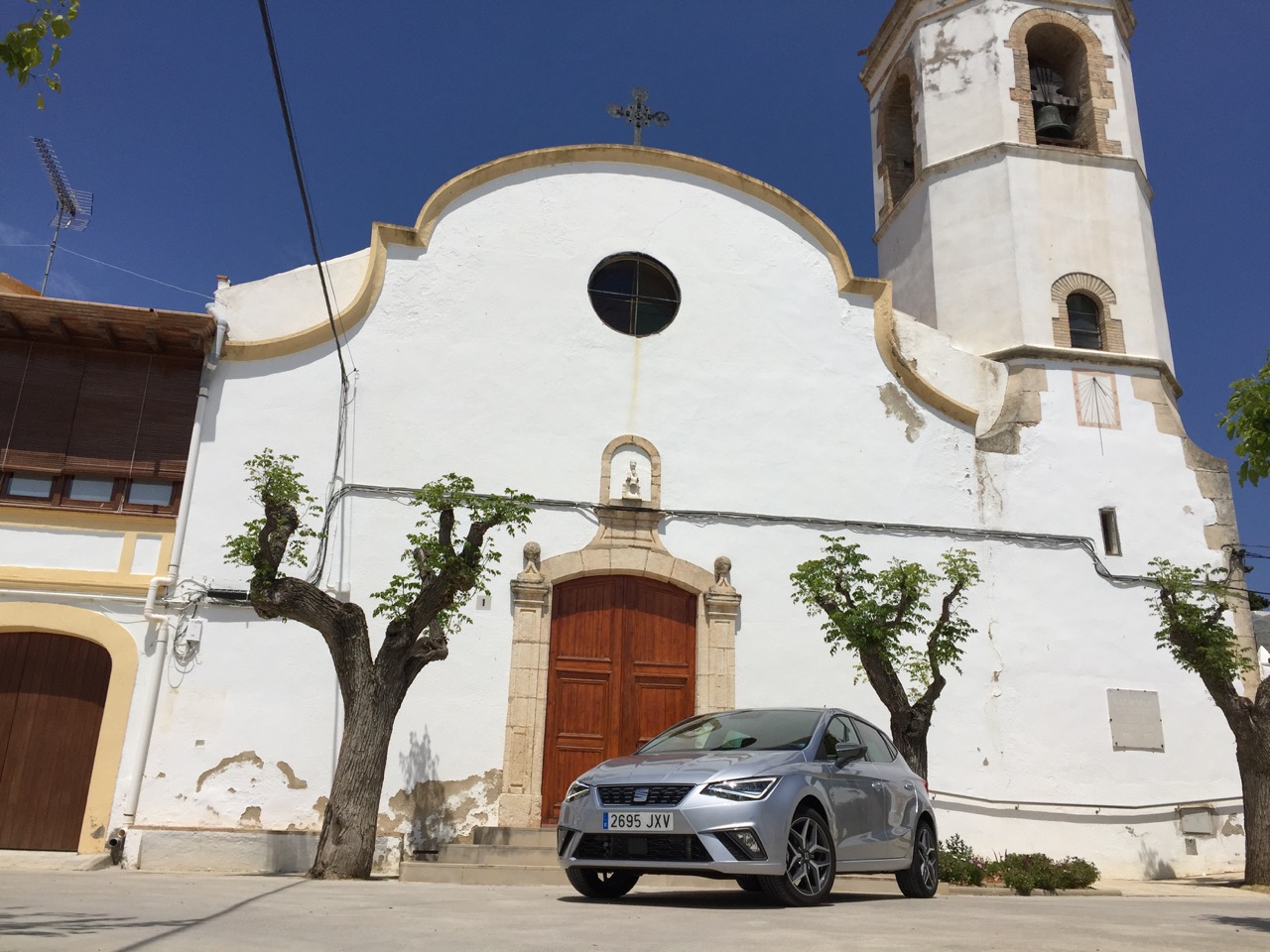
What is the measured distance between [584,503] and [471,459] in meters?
1.42

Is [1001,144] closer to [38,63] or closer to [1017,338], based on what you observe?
[1017,338]

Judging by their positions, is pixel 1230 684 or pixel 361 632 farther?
pixel 1230 684

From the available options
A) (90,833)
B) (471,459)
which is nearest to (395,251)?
(471,459)

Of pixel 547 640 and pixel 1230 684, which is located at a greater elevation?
pixel 547 640

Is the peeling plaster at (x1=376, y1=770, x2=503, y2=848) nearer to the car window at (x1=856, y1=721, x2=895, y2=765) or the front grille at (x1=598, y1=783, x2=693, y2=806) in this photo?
the car window at (x1=856, y1=721, x2=895, y2=765)

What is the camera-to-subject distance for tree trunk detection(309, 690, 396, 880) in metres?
9.02

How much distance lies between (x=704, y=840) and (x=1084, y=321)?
37.9 ft

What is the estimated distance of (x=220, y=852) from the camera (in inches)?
421

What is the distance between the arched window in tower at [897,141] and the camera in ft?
59.0

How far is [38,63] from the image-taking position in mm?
4902

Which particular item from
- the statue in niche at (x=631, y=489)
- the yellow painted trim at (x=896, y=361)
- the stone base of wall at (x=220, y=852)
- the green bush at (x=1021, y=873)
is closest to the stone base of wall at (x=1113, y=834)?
the green bush at (x=1021, y=873)

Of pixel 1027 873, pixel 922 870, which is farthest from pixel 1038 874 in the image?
pixel 922 870

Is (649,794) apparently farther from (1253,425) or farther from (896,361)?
(896,361)

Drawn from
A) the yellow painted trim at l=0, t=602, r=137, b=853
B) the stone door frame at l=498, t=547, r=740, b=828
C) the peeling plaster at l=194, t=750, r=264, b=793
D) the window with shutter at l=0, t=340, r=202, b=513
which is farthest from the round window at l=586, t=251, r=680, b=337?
the yellow painted trim at l=0, t=602, r=137, b=853
